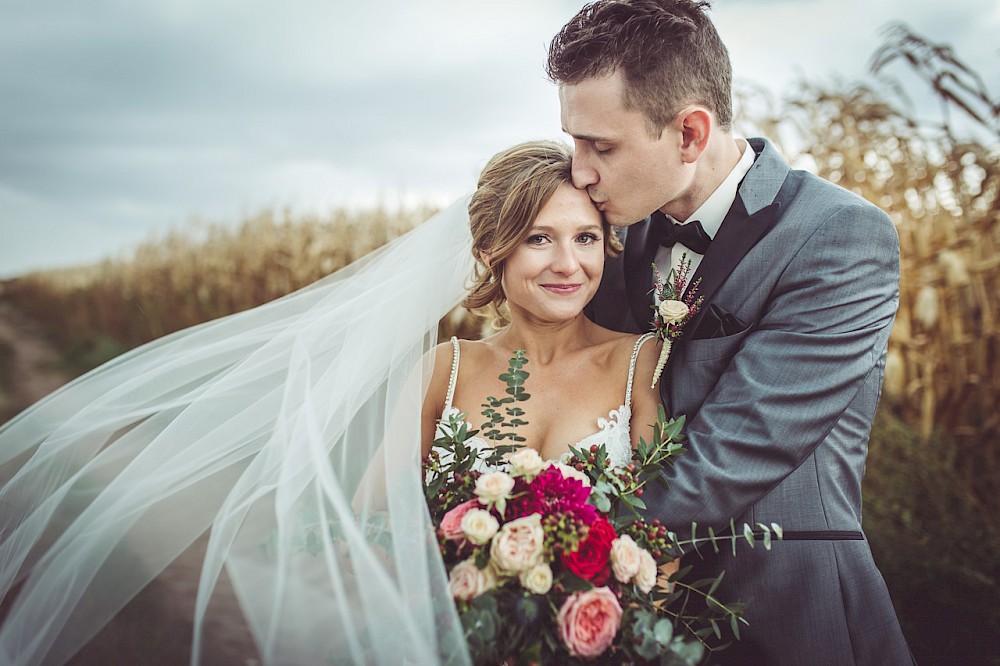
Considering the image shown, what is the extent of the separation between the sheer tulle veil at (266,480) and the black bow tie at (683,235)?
793 millimetres

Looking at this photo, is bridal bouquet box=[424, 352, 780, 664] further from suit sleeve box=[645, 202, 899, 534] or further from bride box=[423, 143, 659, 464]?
bride box=[423, 143, 659, 464]

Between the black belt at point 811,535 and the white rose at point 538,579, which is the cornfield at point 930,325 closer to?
the black belt at point 811,535

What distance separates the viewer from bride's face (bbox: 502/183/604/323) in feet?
9.16

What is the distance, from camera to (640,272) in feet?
10.5

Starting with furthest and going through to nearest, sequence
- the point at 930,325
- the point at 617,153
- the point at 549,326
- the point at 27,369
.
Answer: the point at 27,369, the point at 930,325, the point at 549,326, the point at 617,153

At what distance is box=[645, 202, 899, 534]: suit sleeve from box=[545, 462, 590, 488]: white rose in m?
0.32

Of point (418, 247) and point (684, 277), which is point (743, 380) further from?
point (418, 247)

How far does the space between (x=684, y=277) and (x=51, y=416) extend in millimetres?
2274

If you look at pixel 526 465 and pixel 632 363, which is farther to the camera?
pixel 632 363

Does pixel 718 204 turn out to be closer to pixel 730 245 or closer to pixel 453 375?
pixel 730 245

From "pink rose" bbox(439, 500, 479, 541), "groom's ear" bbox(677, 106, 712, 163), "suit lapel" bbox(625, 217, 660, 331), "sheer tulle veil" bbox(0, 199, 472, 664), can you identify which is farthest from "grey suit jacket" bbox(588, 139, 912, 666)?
"sheer tulle veil" bbox(0, 199, 472, 664)

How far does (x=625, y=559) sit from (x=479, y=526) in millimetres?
388

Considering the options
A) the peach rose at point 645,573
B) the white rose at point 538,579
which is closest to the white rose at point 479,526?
the white rose at point 538,579

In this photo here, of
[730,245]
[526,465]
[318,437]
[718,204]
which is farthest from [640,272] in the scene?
[318,437]
